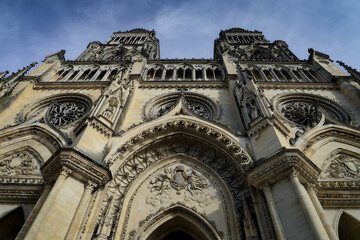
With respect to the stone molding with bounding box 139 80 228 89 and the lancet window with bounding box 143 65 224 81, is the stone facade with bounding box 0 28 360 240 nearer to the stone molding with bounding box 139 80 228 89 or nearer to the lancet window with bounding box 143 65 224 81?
the stone molding with bounding box 139 80 228 89

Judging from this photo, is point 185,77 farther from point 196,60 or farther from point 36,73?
point 36,73

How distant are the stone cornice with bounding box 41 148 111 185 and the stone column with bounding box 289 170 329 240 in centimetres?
574

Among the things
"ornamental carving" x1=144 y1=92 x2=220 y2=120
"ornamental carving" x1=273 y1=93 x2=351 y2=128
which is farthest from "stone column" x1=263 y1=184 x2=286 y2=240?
"ornamental carving" x1=273 y1=93 x2=351 y2=128

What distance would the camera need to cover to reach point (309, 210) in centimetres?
580

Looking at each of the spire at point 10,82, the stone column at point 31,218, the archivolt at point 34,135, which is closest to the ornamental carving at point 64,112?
the archivolt at point 34,135

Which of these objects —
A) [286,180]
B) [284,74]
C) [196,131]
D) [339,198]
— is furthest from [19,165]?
[284,74]

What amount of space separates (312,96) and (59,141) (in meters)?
13.9

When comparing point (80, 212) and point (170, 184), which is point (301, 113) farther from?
point (80, 212)

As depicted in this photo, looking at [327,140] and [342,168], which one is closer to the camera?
[342,168]

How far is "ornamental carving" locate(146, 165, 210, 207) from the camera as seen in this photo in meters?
8.80

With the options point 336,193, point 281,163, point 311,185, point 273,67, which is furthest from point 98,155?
point 273,67

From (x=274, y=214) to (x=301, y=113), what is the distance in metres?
8.23

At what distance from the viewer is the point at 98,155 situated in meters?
8.34

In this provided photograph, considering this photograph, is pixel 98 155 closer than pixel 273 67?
Yes
